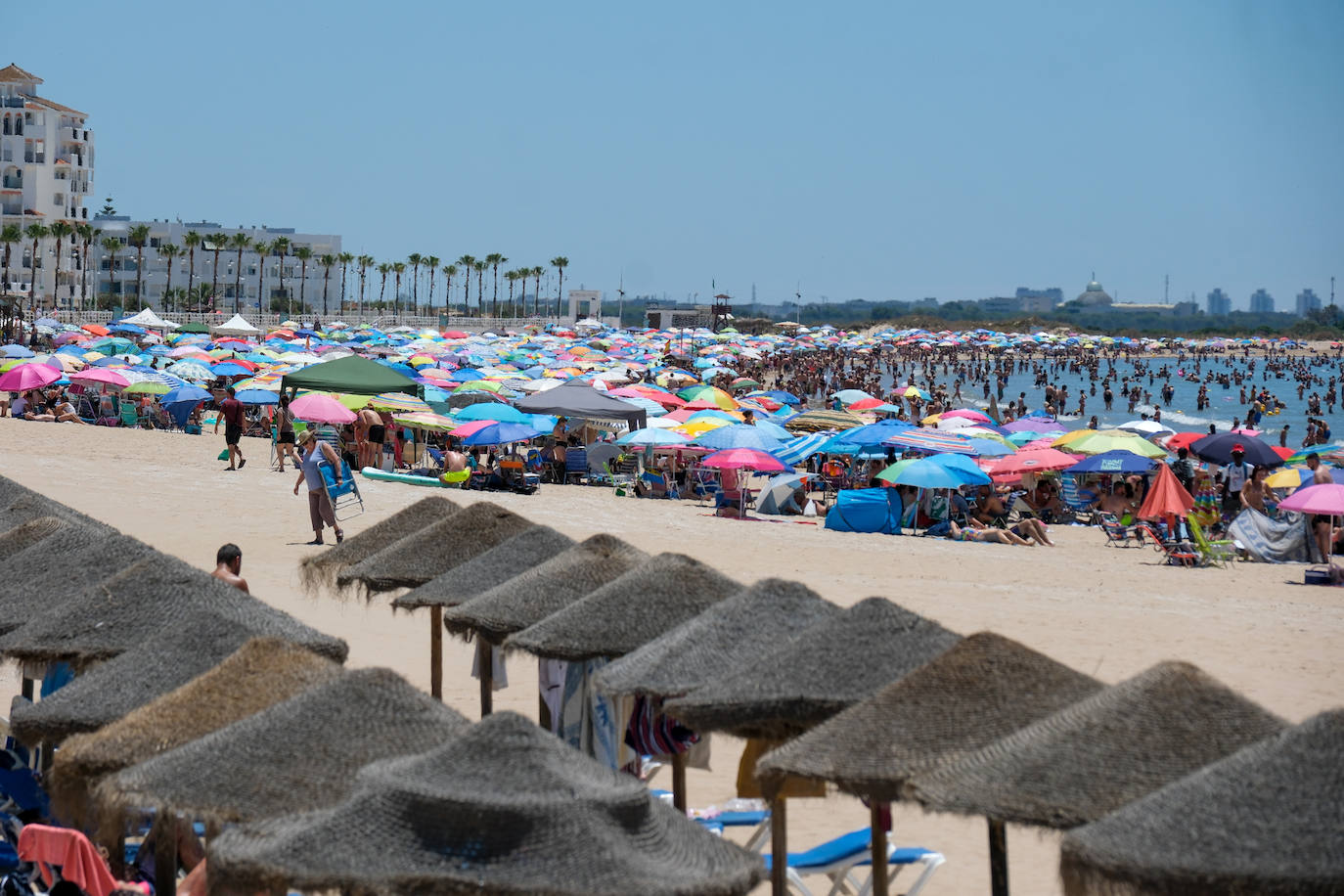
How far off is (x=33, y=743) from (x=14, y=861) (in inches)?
39.9

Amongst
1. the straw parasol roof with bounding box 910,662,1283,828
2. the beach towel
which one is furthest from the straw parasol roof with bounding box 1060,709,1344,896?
the beach towel

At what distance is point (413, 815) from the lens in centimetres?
369

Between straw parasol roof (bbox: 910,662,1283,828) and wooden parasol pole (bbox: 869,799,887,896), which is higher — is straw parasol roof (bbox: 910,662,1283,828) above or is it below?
above

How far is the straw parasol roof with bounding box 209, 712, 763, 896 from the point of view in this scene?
356 cm

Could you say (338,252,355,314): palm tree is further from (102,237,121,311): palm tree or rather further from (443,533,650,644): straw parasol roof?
(443,533,650,644): straw parasol roof

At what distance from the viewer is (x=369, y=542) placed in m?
8.62

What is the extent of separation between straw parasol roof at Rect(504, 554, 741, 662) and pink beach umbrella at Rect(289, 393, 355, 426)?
16.1m

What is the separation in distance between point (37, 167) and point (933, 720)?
311ft

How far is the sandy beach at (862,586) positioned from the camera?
27.1 feet

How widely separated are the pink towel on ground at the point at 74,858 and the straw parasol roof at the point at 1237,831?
3.48m

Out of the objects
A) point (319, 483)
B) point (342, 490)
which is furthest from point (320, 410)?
point (319, 483)

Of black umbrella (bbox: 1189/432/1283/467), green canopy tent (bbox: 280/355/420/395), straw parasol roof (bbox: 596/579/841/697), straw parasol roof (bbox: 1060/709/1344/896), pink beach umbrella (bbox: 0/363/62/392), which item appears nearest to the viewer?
straw parasol roof (bbox: 1060/709/1344/896)

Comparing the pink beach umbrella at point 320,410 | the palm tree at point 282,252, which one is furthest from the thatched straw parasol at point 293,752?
the palm tree at point 282,252

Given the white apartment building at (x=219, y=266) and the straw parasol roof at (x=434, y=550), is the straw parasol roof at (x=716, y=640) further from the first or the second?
the white apartment building at (x=219, y=266)
